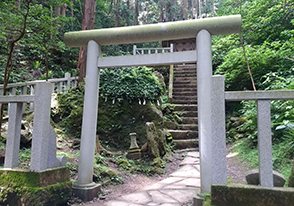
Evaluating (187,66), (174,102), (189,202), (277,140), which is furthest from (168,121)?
(187,66)

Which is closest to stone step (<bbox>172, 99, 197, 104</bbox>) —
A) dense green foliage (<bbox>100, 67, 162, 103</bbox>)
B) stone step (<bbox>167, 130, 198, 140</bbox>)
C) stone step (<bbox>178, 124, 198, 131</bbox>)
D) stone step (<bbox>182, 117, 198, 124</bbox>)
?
stone step (<bbox>182, 117, 198, 124</bbox>)

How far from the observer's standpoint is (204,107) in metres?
3.24

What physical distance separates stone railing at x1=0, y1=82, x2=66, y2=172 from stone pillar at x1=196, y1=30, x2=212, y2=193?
2.27m

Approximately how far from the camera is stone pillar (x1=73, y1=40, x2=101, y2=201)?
3.58m

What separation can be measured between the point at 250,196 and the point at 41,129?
277 centimetres

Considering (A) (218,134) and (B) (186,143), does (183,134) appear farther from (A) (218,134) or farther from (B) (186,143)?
(A) (218,134)

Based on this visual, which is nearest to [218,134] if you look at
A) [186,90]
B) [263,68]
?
[263,68]

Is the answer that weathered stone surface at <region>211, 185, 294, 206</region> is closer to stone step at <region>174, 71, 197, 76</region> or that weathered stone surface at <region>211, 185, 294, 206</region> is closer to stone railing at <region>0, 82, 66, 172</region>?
stone railing at <region>0, 82, 66, 172</region>

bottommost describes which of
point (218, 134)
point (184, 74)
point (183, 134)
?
point (183, 134)

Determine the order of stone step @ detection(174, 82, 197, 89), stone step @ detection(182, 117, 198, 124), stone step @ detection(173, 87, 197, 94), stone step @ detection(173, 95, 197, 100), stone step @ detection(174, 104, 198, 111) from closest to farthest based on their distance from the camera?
stone step @ detection(182, 117, 198, 124), stone step @ detection(174, 104, 198, 111), stone step @ detection(173, 95, 197, 100), stone step @ detection(173, 87, 197, 94), stone step @ detection(174, 82, 197, 89)

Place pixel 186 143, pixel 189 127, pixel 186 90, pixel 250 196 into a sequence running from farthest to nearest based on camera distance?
pixel 186 90
pixel 189 127
pixel 186 143
pixel 250 196

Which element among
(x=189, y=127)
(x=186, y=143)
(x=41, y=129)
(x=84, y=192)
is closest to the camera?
(x=41, y=129)

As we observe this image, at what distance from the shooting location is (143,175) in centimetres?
518

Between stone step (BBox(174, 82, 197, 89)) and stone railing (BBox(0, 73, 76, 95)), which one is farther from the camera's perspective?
stone step (BBox(174, 82, 197, 89))
